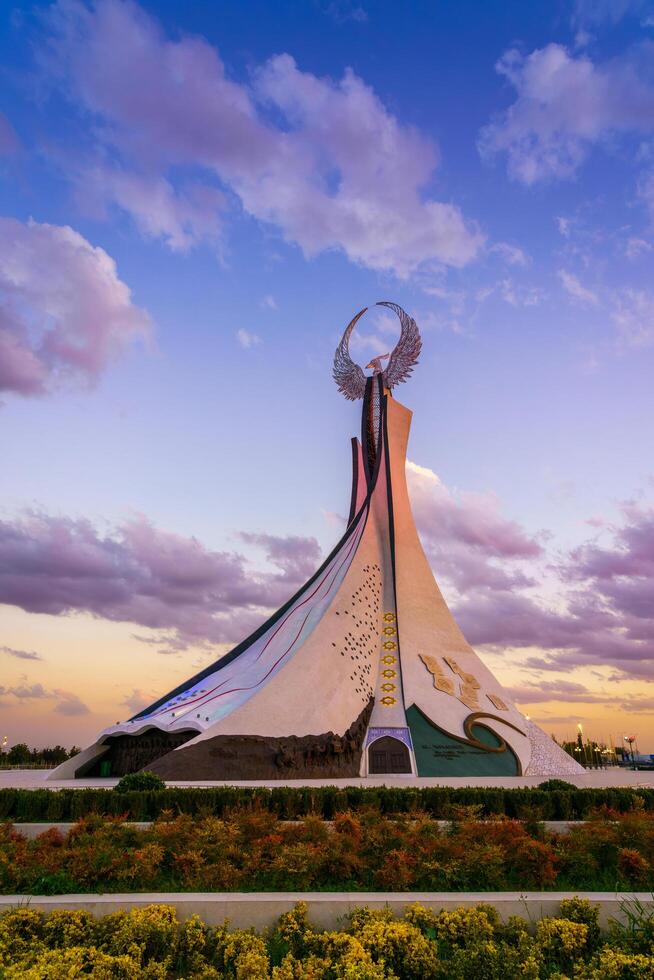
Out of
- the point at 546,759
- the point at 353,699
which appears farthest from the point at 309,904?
the point at 546,759

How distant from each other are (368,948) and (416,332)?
21.6 meters

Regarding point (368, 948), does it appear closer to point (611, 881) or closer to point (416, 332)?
point (611, 881)

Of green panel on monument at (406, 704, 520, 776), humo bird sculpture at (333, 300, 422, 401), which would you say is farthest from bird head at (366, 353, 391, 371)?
green panel on monument at (406, 704, 520, 776)

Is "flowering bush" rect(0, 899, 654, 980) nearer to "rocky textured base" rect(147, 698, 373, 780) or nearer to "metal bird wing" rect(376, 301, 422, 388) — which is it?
"rocky textured base" rect(147, 698, 373, 780)

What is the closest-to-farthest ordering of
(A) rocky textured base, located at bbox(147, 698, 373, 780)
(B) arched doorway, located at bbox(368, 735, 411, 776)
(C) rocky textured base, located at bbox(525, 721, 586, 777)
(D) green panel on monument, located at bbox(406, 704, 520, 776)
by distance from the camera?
(A) rocky textured base, located at bbox(147, 698, 373, 780) < (D) green panel on monument, located at bbox(406, 704, 520, 776) < (B) arched doorway, located at bbox(368, 735, 411, 776) < (C) rocky textured base, located at bbox(525, 721, 586, 777)

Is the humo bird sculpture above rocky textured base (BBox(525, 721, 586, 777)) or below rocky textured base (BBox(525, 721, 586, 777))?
above

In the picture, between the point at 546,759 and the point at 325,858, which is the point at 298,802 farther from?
the point at 546,759

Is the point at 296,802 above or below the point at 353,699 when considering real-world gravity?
below

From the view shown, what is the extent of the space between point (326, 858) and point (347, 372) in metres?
20.5

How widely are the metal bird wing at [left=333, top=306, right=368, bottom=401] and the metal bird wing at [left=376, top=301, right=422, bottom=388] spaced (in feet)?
3.25

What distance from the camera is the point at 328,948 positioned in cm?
420

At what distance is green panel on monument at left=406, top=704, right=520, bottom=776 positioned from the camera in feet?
51.5

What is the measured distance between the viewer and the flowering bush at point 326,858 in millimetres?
5445

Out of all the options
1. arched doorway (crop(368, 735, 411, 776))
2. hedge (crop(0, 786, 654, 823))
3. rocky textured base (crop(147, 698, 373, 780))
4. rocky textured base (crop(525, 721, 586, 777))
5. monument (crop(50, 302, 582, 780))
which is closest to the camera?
hedge (crop(0, 786, 654, 823))
